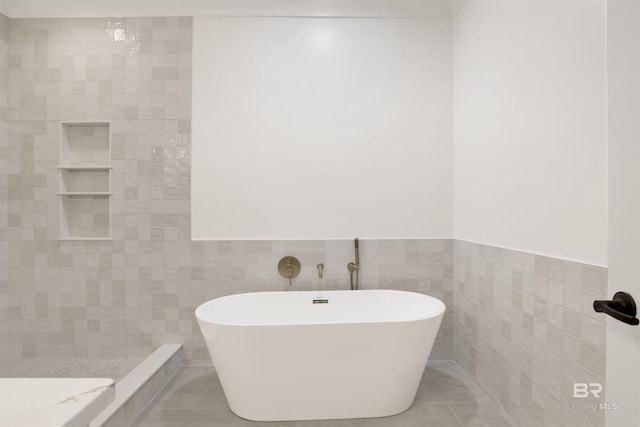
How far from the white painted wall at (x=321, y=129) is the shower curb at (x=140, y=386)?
3.02 ft

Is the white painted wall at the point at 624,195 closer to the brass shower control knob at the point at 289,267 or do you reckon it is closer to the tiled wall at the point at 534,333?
the tiled wall at the point at 534,333

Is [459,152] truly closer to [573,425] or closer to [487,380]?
[487,380]

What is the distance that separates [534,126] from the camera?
194 cm

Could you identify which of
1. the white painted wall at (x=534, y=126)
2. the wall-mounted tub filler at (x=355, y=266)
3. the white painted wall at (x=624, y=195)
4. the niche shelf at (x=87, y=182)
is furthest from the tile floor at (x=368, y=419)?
the niche shelf at (x=87, y=182)

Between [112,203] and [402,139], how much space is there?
92.9 inches

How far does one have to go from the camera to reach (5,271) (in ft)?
9.67

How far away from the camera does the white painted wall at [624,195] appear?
41.1 inches

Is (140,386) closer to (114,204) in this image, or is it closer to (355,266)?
(114,204)

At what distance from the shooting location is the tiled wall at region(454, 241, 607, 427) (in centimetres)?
153

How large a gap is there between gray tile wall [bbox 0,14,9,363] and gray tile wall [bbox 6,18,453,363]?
4 cm

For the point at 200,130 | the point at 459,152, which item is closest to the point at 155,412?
the point at 200,130

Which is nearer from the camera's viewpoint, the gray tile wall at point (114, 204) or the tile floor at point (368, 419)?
the tile floor at point (368, 419)

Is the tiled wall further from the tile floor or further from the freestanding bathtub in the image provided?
the freestanding bathtub

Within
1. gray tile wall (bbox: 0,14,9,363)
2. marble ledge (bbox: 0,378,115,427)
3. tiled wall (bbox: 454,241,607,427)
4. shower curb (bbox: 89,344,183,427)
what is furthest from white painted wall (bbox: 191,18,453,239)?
marble ledge (bbox: 0,378,115,427)
